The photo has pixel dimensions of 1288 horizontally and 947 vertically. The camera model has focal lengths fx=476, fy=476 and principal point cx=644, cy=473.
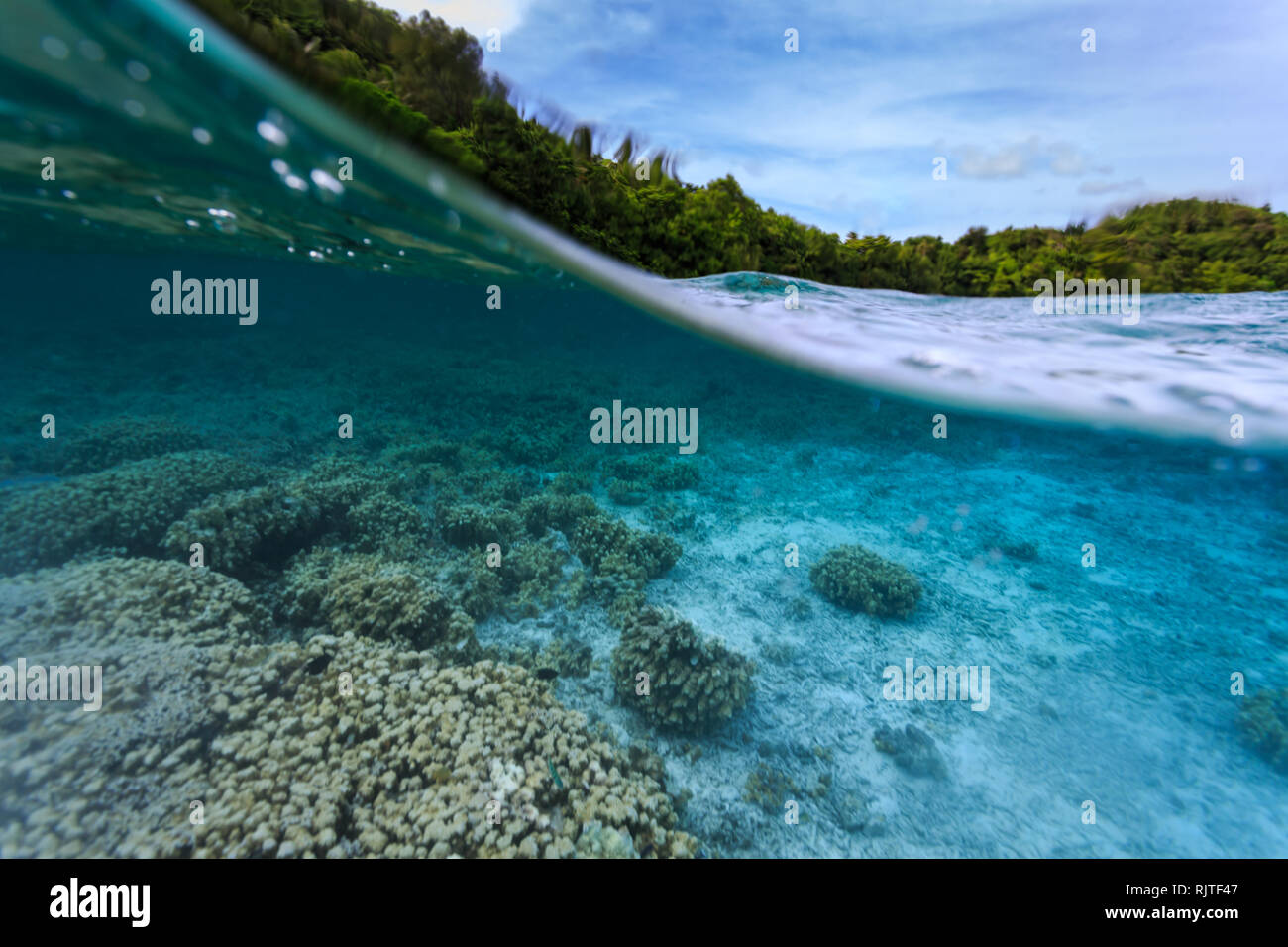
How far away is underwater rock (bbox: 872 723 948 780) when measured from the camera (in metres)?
5.61

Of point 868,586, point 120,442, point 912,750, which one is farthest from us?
point 120,442

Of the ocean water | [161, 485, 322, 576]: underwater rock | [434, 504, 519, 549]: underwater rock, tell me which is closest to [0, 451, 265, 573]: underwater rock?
the ocean water

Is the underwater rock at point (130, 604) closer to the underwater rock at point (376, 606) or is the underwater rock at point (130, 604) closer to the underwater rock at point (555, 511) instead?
the underwater rock at point (376, 606)

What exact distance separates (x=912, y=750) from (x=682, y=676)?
2.93 metres

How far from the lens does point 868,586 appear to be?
27.3 feet

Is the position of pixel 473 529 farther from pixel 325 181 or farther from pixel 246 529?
pixel 325 181

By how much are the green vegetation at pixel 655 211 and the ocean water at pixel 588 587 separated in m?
0.55

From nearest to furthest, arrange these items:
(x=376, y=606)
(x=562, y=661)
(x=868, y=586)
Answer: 1. (x=376, y=606)
2. (x=562, y=661)
3. (x=868, y=586)

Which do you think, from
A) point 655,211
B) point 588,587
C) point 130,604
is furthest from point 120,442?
point 655,211

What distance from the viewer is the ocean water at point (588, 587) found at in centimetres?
439

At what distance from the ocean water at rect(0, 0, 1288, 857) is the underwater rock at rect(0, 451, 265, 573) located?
6 centimetres

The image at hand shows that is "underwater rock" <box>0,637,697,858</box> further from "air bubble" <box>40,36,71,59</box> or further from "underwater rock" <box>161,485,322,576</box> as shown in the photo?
"air bubble" <box>40,36,71,59</box>
